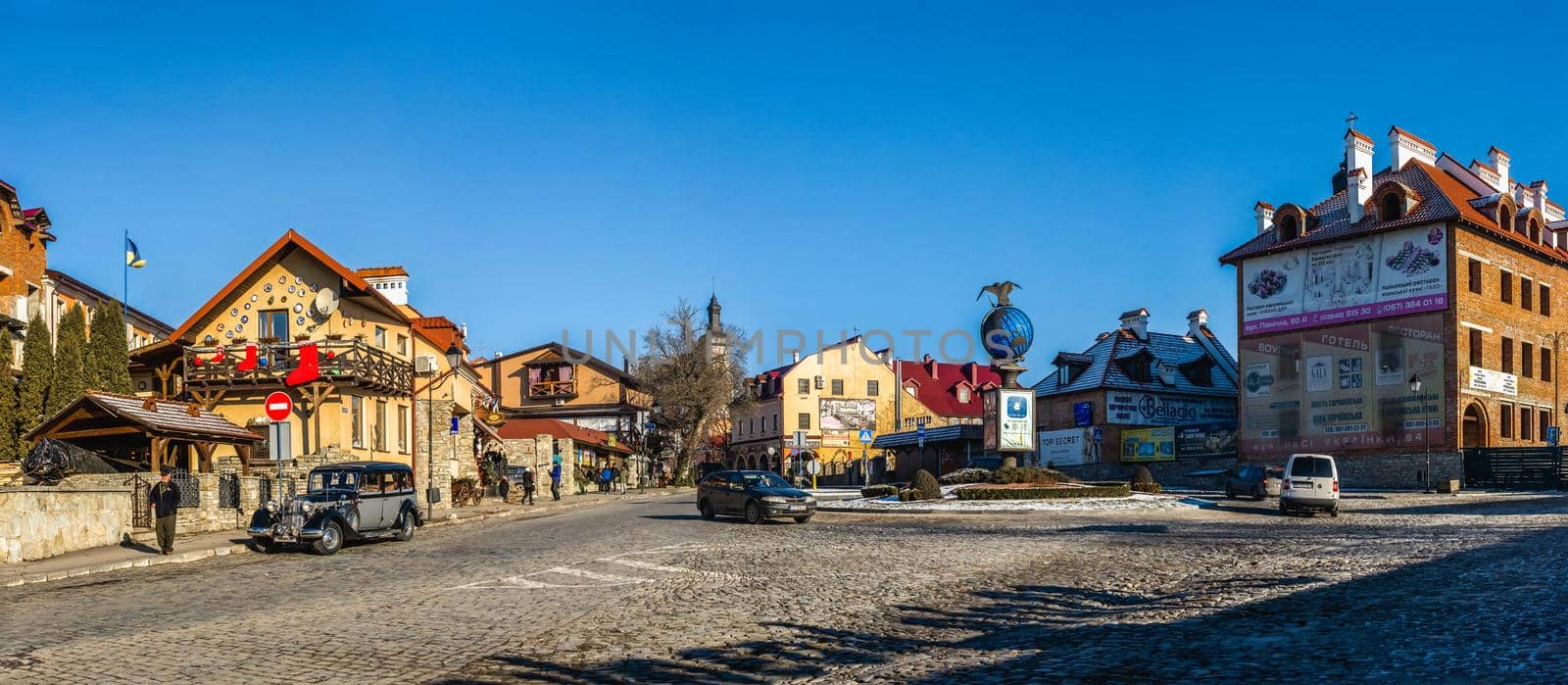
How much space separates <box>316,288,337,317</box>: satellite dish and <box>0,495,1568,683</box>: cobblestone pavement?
18.6 m

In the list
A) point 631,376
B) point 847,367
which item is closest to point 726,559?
point 631,376

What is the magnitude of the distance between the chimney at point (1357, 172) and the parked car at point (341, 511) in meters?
42.7

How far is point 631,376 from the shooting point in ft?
277

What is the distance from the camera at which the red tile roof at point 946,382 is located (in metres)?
99.7

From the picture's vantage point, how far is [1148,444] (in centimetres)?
6125

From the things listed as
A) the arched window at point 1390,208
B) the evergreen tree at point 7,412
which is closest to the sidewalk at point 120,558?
the evergreen tree at point 7,412

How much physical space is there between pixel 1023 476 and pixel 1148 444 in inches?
860

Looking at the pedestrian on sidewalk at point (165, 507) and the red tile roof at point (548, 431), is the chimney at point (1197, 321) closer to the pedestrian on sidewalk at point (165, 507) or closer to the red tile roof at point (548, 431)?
the red tile roof at point (548, 431)

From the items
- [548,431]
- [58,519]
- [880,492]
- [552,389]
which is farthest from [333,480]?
[552,389]

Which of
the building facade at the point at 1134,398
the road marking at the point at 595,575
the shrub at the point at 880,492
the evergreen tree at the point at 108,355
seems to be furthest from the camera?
the building facade at the point at 1134,398

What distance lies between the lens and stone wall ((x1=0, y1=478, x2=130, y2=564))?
20297mm

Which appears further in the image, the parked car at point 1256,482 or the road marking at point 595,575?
the parked car at point 1256,482

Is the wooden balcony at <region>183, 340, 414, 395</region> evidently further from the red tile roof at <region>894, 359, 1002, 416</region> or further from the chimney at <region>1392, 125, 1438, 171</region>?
A: the red tile roof at <region>894, 359, 1002, 416</region>

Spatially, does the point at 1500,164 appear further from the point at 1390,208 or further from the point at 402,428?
the point at 402,428
